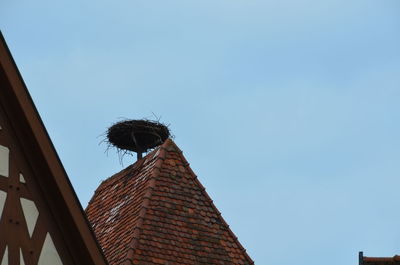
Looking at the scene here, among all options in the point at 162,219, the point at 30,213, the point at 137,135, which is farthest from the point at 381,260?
the point at 137,135

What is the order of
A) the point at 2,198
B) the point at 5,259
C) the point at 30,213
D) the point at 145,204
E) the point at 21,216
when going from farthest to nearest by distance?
1. the point at 145,204
2. the point at 30,213
3. the point at 21,216
4. the point at 2,198
5. the point at 5,259

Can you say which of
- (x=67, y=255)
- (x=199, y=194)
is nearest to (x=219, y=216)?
(x=199, y=194)

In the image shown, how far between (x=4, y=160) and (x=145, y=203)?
5819 millimetres

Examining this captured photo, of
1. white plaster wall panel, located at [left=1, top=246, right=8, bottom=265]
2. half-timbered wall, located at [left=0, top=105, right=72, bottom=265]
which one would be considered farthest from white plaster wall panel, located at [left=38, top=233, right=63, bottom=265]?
white plaster wall panel, located at [left=1, top=246, right=8, bottom=265]

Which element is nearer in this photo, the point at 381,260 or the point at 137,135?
the point at 381,260

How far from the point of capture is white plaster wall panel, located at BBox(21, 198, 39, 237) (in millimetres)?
16078

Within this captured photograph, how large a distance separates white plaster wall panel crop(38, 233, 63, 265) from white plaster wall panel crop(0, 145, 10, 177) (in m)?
0.93

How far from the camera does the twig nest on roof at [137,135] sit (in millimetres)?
24969

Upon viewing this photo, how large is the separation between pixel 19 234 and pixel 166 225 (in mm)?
5810

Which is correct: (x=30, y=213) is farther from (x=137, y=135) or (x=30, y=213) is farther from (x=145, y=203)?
(x=137, y=135)

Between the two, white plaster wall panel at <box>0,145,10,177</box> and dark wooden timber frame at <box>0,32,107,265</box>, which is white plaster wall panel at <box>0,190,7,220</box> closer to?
white plaster wall panel at <box>0,145,10,177</box>

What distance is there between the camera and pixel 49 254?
16172 millimetres

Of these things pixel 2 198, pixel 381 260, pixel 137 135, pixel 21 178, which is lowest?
pixel 381 260

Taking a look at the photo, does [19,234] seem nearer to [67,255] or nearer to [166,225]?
[67,255]
